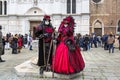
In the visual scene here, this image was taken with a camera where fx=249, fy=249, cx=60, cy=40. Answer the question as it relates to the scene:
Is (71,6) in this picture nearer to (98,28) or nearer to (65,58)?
(98,28)

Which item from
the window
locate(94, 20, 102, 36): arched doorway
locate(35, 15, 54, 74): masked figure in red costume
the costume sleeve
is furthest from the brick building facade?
the costume sleeve

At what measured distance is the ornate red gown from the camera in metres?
7.48

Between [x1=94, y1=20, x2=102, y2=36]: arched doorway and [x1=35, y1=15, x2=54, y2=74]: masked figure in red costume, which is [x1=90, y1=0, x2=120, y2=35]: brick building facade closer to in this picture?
[x1=94, y1=20, x2=102, y2=36]: arched doorway

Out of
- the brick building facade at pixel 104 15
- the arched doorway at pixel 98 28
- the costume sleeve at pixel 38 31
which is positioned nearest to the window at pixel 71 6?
the brick building facade at pixel 104 15

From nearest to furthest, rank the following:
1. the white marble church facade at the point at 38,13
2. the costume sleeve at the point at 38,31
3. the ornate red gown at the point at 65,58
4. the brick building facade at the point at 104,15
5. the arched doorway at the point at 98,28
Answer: the ornate red gown at the point at 65,58 → the costume sleeve at the point at 38,31 → the white marble church facade at the point at 38,13 → the brick building facade at the point at 104,15 → the arched doorway at the point at 98,28

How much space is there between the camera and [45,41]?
8.02 metres

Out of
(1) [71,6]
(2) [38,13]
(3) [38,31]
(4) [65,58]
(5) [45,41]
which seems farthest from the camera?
(2) [38,13]

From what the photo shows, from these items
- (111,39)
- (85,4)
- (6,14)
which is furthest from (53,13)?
(111,39)

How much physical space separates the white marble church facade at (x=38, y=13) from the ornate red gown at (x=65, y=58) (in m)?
22.3

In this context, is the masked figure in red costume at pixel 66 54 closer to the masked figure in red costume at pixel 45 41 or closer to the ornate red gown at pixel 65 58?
the ornate red gown at pixel 65 58

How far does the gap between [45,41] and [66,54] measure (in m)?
0.93

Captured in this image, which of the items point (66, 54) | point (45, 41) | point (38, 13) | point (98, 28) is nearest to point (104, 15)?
point (98, 28)

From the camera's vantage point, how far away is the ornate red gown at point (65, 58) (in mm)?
7484

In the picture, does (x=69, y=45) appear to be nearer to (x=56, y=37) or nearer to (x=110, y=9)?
(x=56, y=37)
